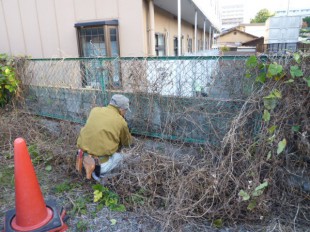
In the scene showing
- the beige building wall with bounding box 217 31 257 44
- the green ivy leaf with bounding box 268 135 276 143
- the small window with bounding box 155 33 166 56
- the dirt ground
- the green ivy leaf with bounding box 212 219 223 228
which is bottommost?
the green ivy leaf with bounding box 212 219 223 228

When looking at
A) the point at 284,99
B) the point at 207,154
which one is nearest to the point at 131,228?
the point at 207,154

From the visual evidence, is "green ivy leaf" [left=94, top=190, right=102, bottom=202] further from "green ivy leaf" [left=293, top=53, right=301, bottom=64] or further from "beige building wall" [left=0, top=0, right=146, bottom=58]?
"beige building wall" [left=0, top=0, right=146, bottom=58]

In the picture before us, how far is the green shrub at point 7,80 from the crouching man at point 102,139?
310 cm

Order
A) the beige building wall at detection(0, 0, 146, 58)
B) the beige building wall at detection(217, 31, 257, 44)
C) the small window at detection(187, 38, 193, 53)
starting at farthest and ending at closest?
1. the beige building wall at detection(217, 31, 257, 44)
2. the small window at detection(187, 38, 193, 53)
3. the beige building wall at detection(0, 0, 146, 58)

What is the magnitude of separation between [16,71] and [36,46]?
5.12 ft

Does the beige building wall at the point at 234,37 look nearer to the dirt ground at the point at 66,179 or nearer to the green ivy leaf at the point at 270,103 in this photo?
the dirt ground at the point at 66,179

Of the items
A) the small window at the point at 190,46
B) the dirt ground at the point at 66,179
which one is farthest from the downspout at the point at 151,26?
the small window at the point at 190,46

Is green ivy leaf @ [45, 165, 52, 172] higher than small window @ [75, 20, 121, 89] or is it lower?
lower

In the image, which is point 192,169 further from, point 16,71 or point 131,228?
point 16,71

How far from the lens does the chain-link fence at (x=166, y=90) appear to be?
9.82 feet

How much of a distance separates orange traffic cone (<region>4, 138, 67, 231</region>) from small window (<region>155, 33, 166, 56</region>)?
18.2ft

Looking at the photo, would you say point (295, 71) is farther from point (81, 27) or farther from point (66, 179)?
point (81, 27)

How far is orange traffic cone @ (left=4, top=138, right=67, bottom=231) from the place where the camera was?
83.8 inches

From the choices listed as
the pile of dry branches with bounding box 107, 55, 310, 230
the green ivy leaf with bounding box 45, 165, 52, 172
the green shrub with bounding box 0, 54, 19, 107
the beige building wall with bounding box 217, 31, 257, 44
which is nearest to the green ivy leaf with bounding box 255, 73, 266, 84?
the pile of dry branches with bounding box 107, 55, 310, 230
